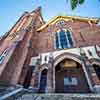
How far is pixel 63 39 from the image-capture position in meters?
13.9

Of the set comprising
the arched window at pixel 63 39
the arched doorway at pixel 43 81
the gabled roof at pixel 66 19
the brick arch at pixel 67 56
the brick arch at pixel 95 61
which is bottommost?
the arched doorway at pixel 43 81

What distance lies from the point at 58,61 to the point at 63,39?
13.2 feet

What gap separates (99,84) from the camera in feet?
25.7

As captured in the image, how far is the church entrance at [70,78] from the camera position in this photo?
9.60m

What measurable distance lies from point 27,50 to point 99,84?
23.2 feet

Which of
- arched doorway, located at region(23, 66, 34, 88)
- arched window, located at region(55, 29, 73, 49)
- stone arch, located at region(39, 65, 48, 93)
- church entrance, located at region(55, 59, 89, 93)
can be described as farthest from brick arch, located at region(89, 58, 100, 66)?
arched doorway, located at region(23, 66, 34, 88)

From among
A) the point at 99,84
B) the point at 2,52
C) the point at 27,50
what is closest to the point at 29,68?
the point at 27,50

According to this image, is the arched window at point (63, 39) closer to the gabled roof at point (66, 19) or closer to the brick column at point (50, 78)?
the gabled roof at point (66, 19)

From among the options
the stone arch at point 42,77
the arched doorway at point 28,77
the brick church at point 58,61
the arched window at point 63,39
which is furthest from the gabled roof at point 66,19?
the stone arch at point 42,77

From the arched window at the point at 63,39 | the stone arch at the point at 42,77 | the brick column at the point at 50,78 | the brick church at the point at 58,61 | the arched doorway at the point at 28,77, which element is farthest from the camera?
the arched window at the point at 63,39

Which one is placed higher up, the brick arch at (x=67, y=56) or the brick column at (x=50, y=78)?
the brick arch at (x=67, y=56)

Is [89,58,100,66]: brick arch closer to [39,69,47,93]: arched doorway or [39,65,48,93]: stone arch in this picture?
[39,65,48,93]: stone arch

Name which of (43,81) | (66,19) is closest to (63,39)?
(66,19)

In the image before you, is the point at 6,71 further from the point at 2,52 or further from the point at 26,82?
the point at 2,52
